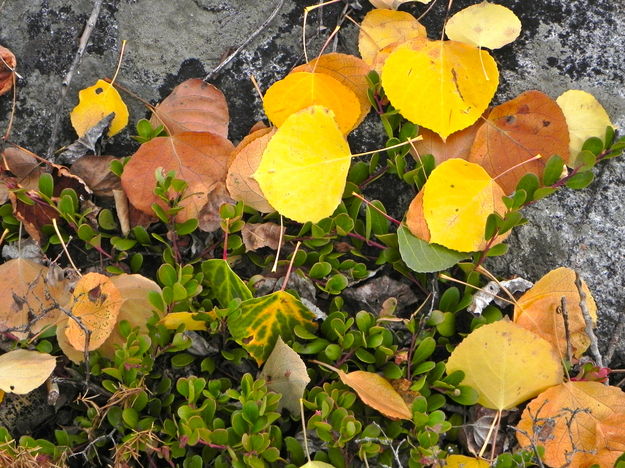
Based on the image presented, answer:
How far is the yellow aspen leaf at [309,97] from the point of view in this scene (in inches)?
62.4

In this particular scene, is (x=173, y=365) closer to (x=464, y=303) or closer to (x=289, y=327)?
(x=289, y=327)

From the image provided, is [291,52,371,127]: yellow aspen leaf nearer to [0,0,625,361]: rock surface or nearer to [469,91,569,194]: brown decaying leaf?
[0,0,625,361]: rock surface

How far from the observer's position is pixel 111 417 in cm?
143

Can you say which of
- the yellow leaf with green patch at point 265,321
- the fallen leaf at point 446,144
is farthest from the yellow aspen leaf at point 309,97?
the yellow leaf with green patch at point 265,321

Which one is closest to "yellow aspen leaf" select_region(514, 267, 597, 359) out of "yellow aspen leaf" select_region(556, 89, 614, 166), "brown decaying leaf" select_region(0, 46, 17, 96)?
"yellow aspen leaf" select_region(556, 89, 614, 166)

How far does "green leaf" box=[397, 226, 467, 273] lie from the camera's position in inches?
58.1

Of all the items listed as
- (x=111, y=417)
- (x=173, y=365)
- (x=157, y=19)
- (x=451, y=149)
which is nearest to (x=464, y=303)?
(x=451, y=149)

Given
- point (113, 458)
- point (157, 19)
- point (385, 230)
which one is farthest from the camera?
point (157, 19)

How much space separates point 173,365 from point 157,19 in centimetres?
78

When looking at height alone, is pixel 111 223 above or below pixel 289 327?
above

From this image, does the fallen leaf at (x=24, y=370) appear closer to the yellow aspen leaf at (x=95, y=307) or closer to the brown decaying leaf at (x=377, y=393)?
the yellow aspen leaf at (x=95, y=307)

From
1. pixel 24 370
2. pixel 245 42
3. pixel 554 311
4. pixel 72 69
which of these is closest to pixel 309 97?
pixel 245 42

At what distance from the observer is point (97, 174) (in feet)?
5.30

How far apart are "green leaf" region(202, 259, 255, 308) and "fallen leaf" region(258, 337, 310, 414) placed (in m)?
0.12
